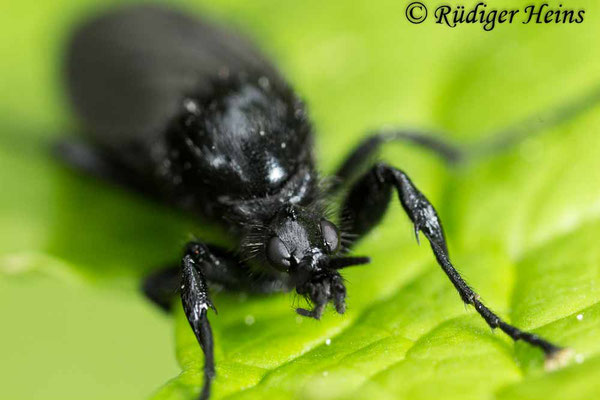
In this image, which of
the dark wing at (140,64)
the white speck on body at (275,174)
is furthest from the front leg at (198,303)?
the dark wing at (140,64)

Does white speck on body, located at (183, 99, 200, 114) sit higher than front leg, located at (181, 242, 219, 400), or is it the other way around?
white speck on body, located at (183, 99, 200, 114)

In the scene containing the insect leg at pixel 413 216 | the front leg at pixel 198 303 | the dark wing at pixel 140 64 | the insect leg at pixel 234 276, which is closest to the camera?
the insect leg at pixel 413 216

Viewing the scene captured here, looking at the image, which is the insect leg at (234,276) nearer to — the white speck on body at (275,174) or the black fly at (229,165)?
the black fly at (229,165)

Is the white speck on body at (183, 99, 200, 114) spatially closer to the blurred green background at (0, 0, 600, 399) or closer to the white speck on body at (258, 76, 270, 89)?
the white speck on body at (258, 76, 270, 89)

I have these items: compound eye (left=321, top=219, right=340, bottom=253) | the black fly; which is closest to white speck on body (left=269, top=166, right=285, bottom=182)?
the black fly

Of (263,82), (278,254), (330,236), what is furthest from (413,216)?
(263,82)

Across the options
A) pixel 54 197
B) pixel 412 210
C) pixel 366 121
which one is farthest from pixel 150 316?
pixel 412 210

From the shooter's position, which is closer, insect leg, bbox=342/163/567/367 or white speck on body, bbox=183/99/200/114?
insect leg, bbox=342/163/567/367
